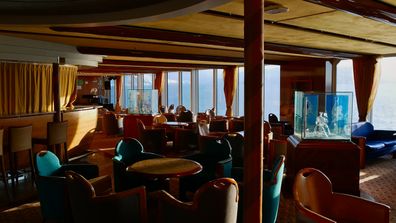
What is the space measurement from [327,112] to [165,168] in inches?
87.9

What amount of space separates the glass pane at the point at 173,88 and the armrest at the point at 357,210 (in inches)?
466

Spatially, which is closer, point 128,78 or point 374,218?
point 374,218

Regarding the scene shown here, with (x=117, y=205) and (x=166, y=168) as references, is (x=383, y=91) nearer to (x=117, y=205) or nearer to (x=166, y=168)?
(x=166, y=168)

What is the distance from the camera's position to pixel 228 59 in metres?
8.31

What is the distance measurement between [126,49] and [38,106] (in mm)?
2003

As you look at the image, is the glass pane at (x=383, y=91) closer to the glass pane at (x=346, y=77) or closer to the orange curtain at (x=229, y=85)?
the glass pane at (x=346, y=77)

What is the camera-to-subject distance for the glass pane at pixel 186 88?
13563mm

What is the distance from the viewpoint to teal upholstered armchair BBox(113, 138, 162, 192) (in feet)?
13.1

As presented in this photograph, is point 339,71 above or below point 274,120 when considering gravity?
above

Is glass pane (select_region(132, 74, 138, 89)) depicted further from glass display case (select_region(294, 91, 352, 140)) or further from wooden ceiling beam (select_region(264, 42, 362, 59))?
glass display case (select_region(294, 91, 352, 140))

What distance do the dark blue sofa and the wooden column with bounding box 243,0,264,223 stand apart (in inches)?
177

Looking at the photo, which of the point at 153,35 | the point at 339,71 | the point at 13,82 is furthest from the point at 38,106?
the point at 339,71

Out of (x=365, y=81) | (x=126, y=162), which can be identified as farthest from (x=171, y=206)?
(x=365, y=81)

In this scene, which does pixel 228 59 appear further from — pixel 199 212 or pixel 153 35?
pixel 199 212
